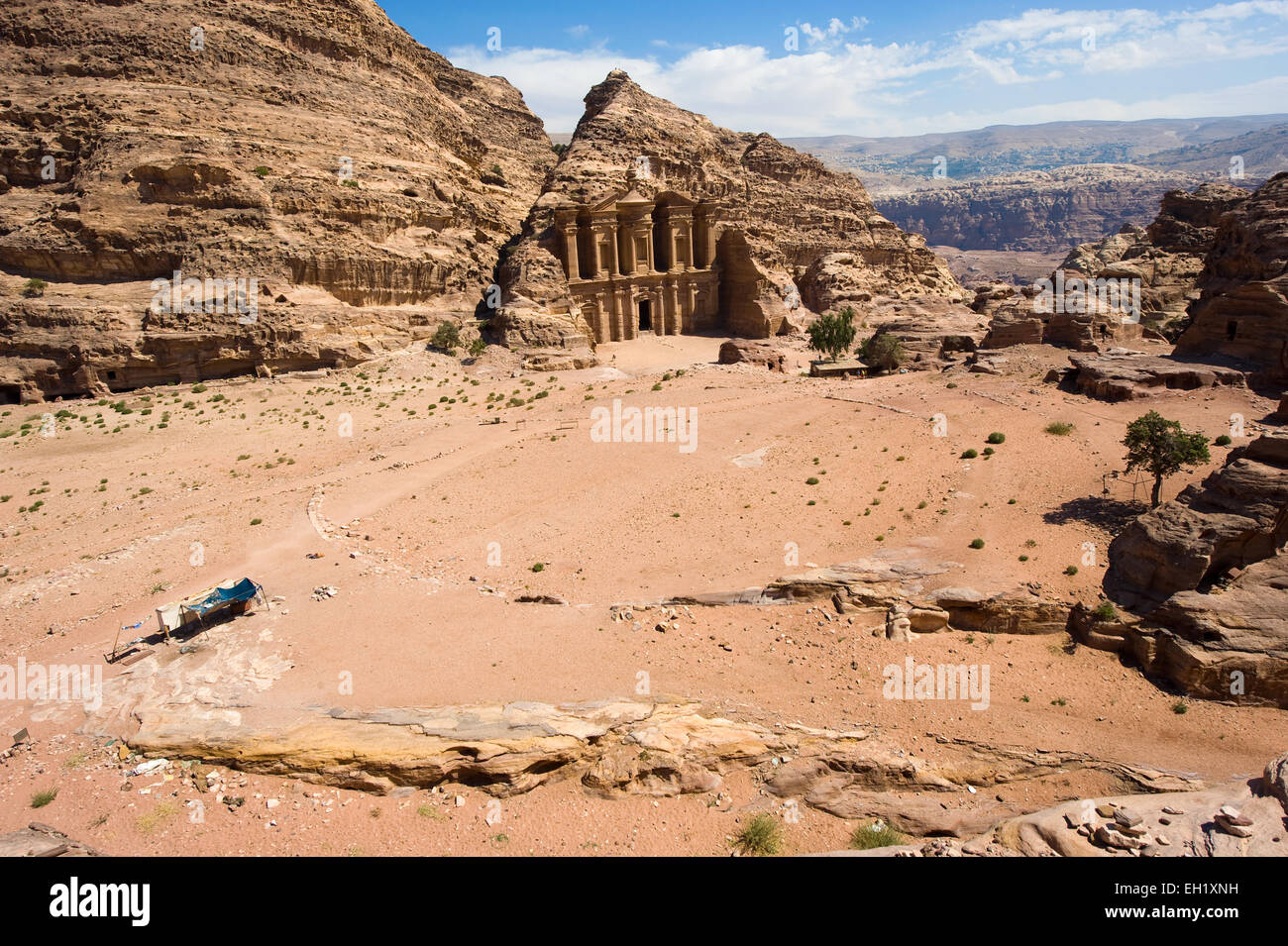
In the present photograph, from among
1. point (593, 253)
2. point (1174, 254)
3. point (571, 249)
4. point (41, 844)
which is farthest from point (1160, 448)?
point (593, 253)

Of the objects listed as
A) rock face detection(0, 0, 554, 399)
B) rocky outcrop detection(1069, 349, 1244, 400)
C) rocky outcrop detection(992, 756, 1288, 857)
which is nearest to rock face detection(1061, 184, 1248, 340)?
rocky outcrop detection(1069, 349, 1244, 400)

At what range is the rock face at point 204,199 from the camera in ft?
113

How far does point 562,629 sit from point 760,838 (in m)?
6.30

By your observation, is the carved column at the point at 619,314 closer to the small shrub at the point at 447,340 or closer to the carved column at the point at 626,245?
the carved column at the point at 626,245

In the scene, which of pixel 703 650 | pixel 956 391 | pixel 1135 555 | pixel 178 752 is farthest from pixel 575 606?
pixel 956 391

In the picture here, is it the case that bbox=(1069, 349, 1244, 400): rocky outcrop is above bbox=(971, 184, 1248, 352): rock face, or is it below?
below

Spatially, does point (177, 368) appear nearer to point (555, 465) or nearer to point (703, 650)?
point (555, 465)

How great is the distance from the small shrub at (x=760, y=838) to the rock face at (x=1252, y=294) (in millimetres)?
29104

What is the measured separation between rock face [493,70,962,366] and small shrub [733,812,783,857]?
3753 centimetres

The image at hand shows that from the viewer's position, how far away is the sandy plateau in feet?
33.0

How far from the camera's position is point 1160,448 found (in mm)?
17891

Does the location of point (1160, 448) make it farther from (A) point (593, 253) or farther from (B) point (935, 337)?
(A) point (593, 253)

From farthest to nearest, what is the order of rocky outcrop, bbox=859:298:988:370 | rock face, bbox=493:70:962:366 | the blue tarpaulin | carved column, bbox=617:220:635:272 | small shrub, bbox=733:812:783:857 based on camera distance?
carved column, bbox=617:220:635:272, rock face, bbox=493:70:962:366, rocky outcrop, bbox=859:298:988:370, the blue tarpaulin, small shrub, bbox=733:812:783:857

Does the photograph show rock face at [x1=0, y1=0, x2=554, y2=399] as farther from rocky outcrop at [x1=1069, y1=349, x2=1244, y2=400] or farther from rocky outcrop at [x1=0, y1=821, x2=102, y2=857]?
rocky outcrop at [x1=1069, y1=349, x2=1244, y2=400]
